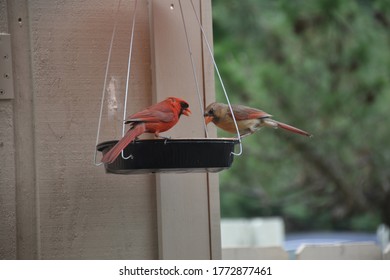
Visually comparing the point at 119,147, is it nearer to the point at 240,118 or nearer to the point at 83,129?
the point at 83,129

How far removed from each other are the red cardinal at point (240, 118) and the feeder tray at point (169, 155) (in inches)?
12.9

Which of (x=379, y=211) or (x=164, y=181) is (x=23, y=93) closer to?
(x=164, y=181)

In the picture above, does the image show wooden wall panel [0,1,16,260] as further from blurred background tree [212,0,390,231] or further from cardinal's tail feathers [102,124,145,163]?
blurred background tree [212,0,390,231]

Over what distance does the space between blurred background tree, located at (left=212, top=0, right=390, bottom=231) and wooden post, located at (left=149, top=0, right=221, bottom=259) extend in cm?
252

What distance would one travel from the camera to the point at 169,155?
2027mm

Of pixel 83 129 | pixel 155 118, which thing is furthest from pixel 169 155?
pixel 83 129

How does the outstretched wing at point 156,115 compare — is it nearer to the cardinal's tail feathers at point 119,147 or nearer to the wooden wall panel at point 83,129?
the cardinal's tail feathers at point 119,147

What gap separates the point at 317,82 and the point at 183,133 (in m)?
3.24

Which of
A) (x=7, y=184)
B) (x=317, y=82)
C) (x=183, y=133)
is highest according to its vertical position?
(x=317, y=82)

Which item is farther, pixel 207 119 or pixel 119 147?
pixel 207 119

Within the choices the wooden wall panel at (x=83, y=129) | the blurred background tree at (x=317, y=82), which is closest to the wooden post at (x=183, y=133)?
the wooden wall panel at (x=83, y=129)

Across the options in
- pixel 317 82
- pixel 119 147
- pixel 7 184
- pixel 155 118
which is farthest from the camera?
pixel 317 82
